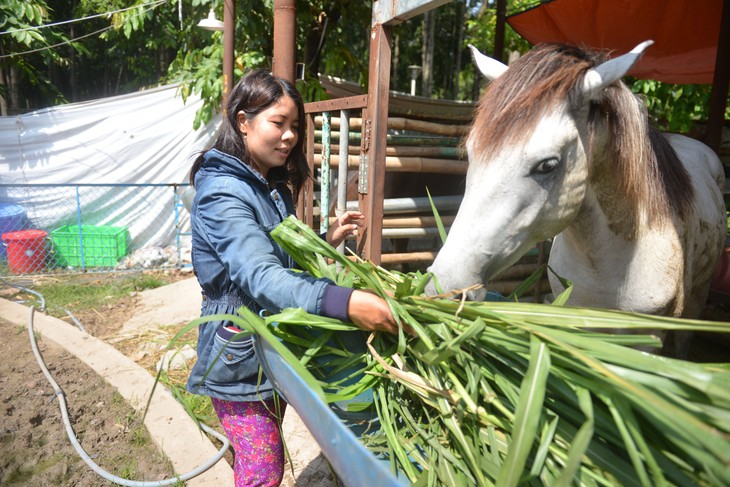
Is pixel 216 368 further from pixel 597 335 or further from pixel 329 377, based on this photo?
pixel 597 335

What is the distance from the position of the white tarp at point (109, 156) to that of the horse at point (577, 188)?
671 centimetres

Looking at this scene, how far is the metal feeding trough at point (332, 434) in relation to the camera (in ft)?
2.47

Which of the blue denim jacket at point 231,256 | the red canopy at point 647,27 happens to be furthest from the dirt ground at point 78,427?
the red canopy at point 647,27

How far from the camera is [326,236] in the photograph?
6.99ft

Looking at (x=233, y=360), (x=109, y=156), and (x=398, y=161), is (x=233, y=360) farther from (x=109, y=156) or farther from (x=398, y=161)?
(x=109, y=156)

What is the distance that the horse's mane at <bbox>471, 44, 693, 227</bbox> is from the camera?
1481 millimetres

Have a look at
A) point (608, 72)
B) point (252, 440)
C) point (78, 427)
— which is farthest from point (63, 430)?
point (608, 72)

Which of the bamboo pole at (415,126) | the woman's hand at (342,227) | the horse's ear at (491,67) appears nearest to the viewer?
the horse's ear at (491,67)

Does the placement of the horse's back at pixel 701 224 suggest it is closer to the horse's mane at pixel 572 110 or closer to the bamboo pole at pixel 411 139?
the horse's mane at pixel 572 110

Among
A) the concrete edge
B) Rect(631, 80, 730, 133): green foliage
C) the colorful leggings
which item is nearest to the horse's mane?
the colorful leggings

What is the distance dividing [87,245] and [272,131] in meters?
6.70

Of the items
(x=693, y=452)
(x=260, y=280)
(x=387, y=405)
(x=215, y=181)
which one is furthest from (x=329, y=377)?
(x=693, y=452)

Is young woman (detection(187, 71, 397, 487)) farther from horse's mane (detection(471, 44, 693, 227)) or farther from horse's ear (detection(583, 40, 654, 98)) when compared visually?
horse's ear (detection(583, 40, 654, 98))

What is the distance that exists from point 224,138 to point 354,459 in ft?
3.97
